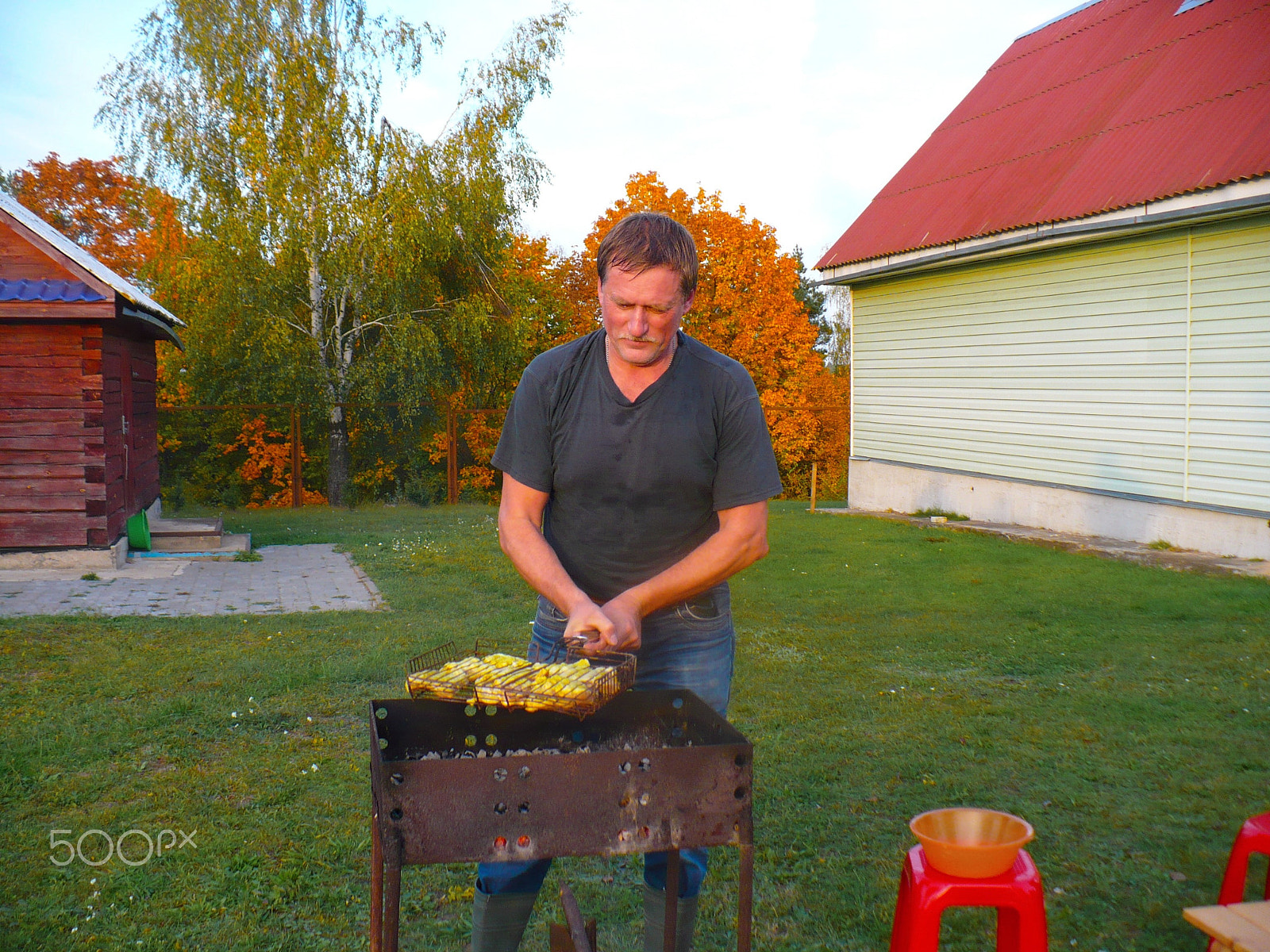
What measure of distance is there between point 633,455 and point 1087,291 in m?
11.2

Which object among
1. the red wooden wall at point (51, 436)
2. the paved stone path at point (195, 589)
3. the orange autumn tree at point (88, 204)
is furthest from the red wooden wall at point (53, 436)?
the orange autumn tree at point (88, 204)

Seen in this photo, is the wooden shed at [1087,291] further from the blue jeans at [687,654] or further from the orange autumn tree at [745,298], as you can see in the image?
the orange autumn tree at [745,298]

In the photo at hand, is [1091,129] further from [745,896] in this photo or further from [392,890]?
[392,890]

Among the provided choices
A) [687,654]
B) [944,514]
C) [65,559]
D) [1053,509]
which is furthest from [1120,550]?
[65,559]

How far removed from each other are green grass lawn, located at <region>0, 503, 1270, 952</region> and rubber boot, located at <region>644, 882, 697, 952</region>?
59cm

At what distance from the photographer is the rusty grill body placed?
2.31 m

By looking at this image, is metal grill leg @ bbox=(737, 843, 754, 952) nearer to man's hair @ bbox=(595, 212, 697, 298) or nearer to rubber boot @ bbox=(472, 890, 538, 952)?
rubber boot @ bbox=(472, 890, 538, 952)

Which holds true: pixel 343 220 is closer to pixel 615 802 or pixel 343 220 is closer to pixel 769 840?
pixel 769 840

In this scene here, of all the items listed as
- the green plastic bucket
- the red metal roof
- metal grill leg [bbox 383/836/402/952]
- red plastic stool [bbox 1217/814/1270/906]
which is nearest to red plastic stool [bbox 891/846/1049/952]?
red plastic stool [bbox 1217/814/1270/906]

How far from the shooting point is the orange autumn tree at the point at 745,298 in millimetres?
30234

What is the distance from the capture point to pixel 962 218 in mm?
14109

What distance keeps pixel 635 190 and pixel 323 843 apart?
90.8 ft

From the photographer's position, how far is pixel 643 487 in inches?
114

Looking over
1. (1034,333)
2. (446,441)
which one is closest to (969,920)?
(1034,333)
